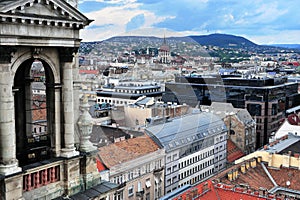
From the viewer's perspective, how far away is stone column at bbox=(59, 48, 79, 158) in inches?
671

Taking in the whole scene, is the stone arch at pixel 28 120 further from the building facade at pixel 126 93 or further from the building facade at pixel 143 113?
the building facade at pixel 126 93

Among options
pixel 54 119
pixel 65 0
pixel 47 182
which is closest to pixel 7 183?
pixel 47 182

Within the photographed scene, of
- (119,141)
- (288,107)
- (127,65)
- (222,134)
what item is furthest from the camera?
(127,65)

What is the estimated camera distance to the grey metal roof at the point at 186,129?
66000 millimetres

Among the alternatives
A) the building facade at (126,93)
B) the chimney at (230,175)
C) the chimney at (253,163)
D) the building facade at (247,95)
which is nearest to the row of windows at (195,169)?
the chimney at (253,163)

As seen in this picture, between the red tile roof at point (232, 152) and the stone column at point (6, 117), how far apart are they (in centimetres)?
6985

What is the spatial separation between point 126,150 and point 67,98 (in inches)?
1623

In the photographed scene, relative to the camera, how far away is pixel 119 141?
60.6m

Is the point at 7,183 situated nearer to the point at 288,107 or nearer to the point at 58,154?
the point at 58,154

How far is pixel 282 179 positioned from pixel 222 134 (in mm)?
29075

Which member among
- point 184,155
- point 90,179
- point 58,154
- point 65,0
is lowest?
point 184,155

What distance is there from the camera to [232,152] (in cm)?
8400

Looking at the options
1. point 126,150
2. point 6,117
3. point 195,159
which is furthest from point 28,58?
point 195,159

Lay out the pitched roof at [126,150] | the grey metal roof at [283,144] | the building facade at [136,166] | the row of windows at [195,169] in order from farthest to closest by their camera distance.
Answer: the row of windows at [195,169] < the grey metal roof at [283,144] < the pitched roof at [126,150] < the building facade at [136,166]
